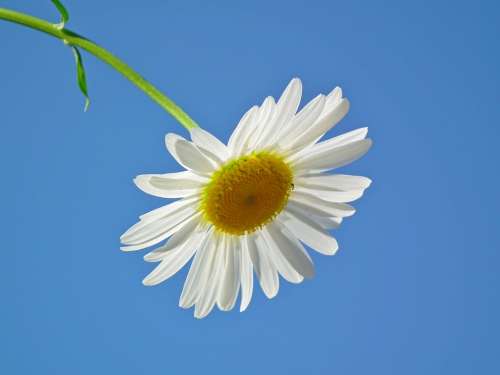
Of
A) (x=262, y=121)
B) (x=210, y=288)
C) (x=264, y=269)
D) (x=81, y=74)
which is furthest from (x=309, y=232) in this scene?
(x=81, y=74)

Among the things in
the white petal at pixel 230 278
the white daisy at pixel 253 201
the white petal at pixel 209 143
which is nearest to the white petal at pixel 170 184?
the white daisy at pixel 253 201

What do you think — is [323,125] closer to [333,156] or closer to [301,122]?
[301,122]

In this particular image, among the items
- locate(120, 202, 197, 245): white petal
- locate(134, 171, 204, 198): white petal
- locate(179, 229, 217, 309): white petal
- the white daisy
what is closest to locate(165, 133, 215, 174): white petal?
the white daisy

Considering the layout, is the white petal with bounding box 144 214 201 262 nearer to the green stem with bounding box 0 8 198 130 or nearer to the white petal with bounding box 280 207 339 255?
the white petal with bounding box 280 207 339 255

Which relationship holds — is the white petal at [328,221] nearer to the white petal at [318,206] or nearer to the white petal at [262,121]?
the white petal at [318,206]

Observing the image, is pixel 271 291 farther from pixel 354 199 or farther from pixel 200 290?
pixel 354 199

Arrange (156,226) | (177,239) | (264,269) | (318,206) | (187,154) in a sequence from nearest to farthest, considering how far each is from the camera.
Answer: (187,154)
(156,226)
(177,239)
(318,206)
(264,269)
